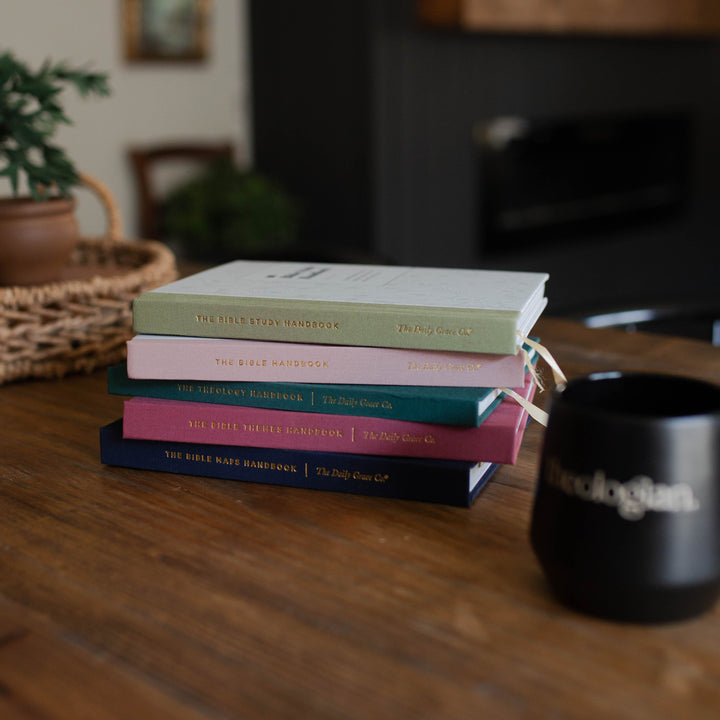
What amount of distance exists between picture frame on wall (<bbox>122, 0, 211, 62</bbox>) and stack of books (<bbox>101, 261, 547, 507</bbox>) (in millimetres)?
2913

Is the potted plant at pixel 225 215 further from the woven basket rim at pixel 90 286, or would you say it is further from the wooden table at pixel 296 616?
the wooden table at pixel 296 616

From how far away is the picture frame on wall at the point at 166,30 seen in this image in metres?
3.27

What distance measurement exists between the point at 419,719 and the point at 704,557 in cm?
15

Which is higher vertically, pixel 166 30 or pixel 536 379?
pixel 166 30

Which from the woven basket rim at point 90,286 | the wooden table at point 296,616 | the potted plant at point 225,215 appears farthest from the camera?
the potted plant at point 225,215

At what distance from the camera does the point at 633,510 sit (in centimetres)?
42

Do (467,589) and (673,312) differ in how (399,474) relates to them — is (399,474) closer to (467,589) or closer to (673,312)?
(467,589)

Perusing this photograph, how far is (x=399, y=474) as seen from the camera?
0.61 metres

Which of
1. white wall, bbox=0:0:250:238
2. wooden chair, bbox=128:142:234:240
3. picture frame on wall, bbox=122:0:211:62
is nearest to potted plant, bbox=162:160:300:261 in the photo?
wooden chair, bbox=128:142:234:240

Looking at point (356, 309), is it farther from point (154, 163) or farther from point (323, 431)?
point (154, 163)

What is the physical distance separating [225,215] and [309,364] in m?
2.74

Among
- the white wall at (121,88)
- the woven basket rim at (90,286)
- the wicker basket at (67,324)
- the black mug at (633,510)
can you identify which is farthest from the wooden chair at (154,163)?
the black mug at (633,510)

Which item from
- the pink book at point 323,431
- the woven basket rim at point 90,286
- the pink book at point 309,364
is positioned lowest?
the pink book at point 323,431

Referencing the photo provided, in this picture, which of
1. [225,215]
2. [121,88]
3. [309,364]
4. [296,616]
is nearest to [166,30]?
[121,88]
